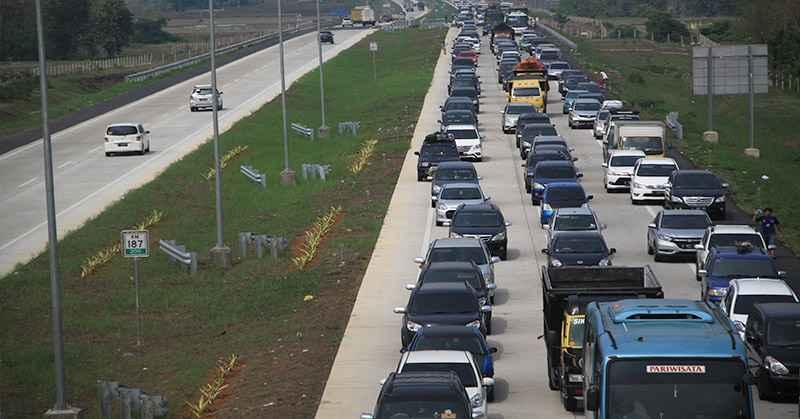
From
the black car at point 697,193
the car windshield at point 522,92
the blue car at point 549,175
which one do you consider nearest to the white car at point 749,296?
the black car at point 697,193

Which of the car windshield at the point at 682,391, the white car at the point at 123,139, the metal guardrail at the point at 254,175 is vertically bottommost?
the metal guardrail at the point at 254,175

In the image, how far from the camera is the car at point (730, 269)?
31266 mm

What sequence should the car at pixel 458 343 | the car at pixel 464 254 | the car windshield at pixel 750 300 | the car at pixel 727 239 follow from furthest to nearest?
the car at pixel 727 239, the car at pixel 464 254, the car windshield at pixel 750 300, the car at pixel 458 343

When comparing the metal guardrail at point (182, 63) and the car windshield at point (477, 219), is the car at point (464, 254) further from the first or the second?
the metal guardrail at point (182, 63)

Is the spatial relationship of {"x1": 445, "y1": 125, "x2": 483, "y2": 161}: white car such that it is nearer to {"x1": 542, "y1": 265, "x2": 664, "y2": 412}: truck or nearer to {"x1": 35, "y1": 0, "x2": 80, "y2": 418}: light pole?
{"x1": 35, "y1": 0, "x2": 80, "y2": 418}: light pole

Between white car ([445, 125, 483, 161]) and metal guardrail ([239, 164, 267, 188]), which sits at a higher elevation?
white car ([445, 125, 483, 161])

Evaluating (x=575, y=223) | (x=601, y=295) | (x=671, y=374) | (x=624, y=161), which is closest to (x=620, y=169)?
(x=624, y=161)

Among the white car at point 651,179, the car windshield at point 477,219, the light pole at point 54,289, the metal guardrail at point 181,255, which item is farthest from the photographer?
the white car at point 651,179

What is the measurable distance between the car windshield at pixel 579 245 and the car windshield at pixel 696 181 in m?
9.82

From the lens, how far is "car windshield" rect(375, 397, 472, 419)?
1895 cm

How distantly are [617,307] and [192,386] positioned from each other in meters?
11.3

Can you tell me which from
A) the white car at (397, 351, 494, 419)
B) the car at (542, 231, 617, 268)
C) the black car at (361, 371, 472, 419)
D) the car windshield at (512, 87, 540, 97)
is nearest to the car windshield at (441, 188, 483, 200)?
the car at (542, 231, 617, 268)

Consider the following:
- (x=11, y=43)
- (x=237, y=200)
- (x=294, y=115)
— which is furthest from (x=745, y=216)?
(x=11, y=43)

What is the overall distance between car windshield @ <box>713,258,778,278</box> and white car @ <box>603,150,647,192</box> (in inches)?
785
